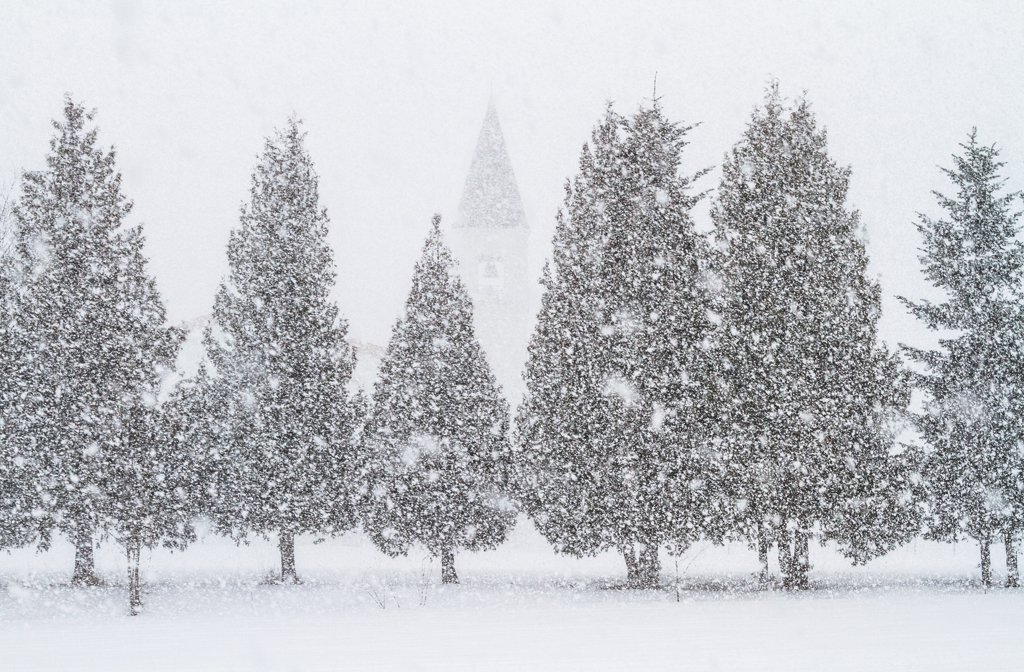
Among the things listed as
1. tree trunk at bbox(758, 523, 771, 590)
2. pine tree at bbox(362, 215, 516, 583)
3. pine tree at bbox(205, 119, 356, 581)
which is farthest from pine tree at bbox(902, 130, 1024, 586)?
pine tree at bbox(205, 119, 356, 581)

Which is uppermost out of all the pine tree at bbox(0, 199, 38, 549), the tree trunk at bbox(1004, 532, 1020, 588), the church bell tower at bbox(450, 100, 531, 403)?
the church bell tower at bbox(450, 100, 531, 403)

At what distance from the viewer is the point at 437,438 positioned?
75.0 ft

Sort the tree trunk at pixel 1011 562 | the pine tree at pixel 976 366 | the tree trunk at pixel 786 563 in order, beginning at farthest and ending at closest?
the tree trunk at pixel 1011 562 → the pine tree at pixel 976 366 → the tree trunk at pixel 786 563

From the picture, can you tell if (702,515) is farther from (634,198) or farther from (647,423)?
(634,198)

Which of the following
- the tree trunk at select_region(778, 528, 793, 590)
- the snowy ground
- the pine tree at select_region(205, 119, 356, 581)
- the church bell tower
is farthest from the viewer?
the church bell tower

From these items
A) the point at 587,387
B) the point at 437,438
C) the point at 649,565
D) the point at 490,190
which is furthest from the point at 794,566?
the point at 490,190

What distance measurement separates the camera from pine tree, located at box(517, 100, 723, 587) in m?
20.7

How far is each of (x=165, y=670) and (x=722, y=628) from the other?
8326mm

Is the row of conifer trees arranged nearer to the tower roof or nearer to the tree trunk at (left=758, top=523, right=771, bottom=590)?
the tree trunk at (left=758, top=523, right=771, bottom=590)

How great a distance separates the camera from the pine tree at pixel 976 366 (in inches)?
855

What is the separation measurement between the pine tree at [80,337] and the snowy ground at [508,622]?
259cm

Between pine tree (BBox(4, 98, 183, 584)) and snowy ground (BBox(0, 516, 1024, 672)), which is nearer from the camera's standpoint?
snowy ground (BBox(0, 516, 1024, 672))

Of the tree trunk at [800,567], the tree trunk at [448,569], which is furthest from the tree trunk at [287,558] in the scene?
the tree trunk at [800,567]

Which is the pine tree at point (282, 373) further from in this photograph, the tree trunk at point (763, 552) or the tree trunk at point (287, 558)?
the tree trunk at point (763, 552)
